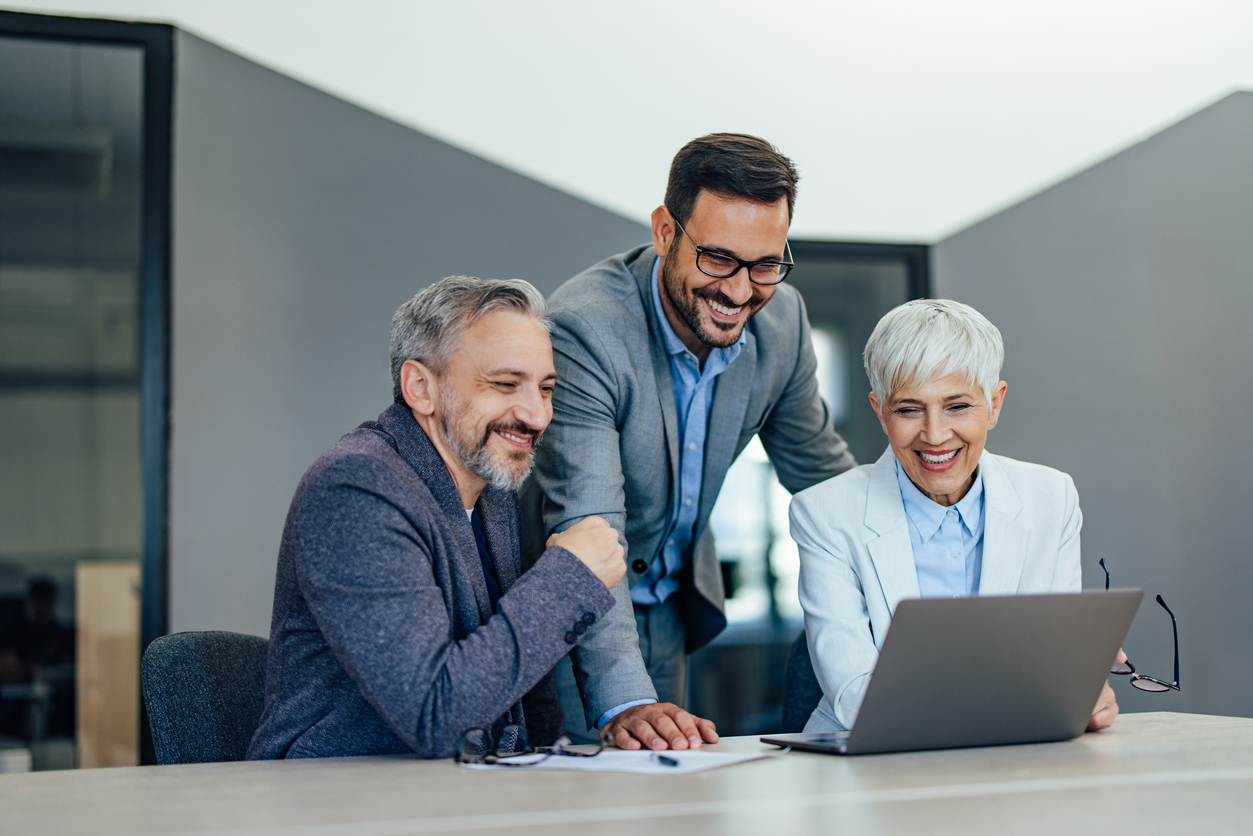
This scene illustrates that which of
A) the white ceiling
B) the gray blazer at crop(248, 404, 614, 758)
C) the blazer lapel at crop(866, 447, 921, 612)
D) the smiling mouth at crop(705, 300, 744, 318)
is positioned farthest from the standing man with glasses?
the white ceiling

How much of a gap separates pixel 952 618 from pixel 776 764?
0.27m

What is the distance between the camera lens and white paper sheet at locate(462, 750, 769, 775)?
120 cm

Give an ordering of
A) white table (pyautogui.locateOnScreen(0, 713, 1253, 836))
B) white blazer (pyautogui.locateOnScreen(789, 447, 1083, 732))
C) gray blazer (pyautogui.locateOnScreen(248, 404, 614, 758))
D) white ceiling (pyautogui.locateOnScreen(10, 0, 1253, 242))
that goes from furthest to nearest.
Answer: white ceiling (pyautogui.locateOnScreen(10, 0, 1253, 242)) < white blazer (pyautogui.locateOnScreen(789, 447, 1083, 732)) < gray blazer (pyautogui.locateOnScreen(248, 404, 614, 758)) < white table (pyautogui.locateOnScreen(0, 713, 1253, 836))

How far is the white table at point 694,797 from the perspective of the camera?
2.94 ft

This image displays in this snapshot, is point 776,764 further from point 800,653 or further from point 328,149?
point 328,149

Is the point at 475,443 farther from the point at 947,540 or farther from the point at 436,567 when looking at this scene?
the point at 947,540

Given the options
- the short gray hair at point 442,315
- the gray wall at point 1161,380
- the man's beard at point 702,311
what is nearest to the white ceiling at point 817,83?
the gray wall at point 1161,380

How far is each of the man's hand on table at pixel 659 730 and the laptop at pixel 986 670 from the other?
0.15 metres

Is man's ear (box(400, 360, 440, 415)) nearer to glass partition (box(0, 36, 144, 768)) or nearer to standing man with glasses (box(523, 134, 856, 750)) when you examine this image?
standing man with glasses (box(523, 134, 856, 750))

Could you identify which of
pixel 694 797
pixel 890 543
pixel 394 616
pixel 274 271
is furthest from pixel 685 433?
pixel 274 271

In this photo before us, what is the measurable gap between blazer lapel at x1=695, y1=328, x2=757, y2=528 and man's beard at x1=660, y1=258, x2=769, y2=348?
176 mm

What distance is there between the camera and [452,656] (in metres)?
1.34

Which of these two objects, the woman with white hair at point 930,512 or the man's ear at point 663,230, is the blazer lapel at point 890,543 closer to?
the woman with white hair at point 930,512

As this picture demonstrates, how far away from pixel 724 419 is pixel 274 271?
1694 millimetres
